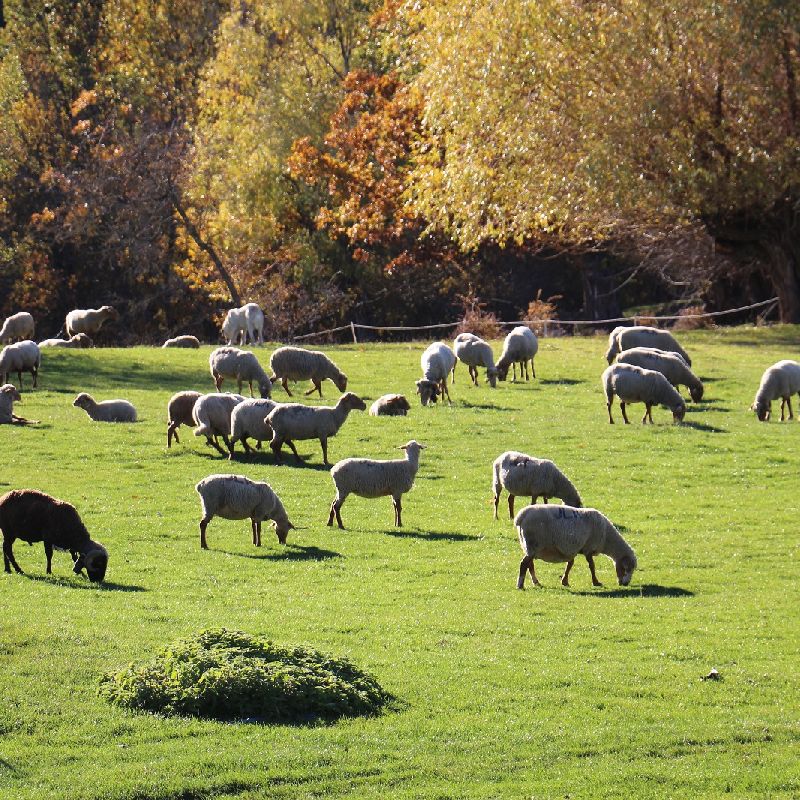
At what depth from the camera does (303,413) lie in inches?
966

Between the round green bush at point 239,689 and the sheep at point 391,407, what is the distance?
17.6 metres

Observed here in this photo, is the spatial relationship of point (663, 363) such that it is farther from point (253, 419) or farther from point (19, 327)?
point (19, 327)

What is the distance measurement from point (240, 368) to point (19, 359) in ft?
19.6

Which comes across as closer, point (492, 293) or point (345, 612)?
point (345, 612)

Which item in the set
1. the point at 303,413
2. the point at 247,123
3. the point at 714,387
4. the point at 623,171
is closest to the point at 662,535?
the point at 303,413

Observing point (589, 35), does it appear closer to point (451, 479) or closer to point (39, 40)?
point (451, 479)

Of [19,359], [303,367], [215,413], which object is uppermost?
[19,359]

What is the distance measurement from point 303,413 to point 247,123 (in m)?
37.9

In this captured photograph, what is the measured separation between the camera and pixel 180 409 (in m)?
26.7

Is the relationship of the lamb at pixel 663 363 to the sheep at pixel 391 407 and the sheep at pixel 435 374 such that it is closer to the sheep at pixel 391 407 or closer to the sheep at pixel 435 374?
the sheep at pixel 435 374

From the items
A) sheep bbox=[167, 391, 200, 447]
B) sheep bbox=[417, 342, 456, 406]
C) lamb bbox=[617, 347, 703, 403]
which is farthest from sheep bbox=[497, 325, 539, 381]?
sheep bbox=[167, 391, 200, 447]

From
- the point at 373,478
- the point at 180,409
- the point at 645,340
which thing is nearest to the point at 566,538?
the point at 373,478

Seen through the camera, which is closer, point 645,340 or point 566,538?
point 566,538

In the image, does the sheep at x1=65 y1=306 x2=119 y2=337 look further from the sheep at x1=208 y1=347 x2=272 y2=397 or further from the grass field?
Answer: the grass field
